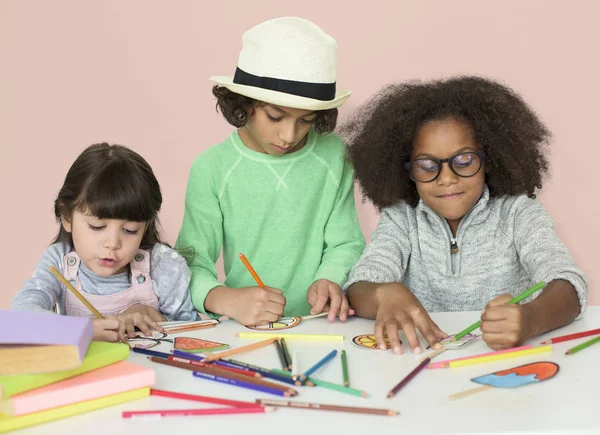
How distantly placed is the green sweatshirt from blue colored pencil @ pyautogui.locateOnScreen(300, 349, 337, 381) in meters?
0.51

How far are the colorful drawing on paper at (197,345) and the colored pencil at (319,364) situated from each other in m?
0.16

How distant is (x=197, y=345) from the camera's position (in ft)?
3.54

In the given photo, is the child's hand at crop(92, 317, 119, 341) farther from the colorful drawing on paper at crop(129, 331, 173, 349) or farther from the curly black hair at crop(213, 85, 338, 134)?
the curly black hair at crop(213, 85, 338, 134)

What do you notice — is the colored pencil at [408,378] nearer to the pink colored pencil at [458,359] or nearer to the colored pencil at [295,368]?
the pink colored pencil at [458,359]

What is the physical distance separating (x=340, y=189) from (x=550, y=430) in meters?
0.93

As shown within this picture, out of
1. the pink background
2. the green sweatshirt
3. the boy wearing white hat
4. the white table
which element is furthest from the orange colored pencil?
the pink background

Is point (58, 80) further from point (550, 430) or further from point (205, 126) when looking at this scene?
point (550, 430)

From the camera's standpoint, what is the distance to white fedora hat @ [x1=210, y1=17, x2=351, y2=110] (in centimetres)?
139

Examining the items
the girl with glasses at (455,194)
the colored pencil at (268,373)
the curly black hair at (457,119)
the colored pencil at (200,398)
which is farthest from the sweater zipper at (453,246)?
the colored pencil at (200,398)

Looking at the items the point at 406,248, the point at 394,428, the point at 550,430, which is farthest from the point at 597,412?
the point at 406,248

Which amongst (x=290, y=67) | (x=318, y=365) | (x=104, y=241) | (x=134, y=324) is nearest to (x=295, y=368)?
(x=318, y=365)

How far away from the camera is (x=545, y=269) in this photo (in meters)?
1.23

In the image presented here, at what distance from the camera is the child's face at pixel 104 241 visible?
4.32 feet

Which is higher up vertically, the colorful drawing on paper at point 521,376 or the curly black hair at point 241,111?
the curly black hair at point 241,111
